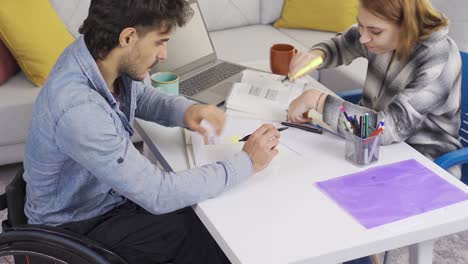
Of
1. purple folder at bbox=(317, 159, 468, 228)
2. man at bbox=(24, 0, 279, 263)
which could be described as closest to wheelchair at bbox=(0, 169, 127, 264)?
man at bbox=(24, 0, 279, 263)

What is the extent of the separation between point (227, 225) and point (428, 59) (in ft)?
2.39

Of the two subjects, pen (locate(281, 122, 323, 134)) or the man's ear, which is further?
pen (locate(281, 122, 323, 134))

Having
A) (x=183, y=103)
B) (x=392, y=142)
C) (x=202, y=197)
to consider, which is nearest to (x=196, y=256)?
(x=202, y=197)

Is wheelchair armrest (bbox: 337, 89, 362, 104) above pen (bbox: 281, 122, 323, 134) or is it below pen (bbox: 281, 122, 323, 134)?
below

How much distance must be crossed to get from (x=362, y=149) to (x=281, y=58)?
0.64 meters

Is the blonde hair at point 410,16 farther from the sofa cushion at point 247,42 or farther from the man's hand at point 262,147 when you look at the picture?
the sofa cushion at point 247,42

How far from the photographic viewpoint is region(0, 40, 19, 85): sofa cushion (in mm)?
2570

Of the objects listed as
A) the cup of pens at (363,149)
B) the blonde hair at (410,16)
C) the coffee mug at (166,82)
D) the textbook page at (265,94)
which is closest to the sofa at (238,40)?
the textbook page at (265,94)

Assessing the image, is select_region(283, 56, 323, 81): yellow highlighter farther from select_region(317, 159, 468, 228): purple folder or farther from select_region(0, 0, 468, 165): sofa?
select_region(317, 159, 468, 228): purple folder

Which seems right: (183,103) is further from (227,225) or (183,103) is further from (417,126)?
(417,126)

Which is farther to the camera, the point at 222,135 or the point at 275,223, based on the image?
the point at 222,135

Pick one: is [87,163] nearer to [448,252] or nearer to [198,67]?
[198,67]

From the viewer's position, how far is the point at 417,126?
152 centimetres

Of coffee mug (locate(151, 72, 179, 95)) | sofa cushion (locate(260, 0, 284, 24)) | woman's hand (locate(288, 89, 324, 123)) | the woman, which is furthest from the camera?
sofa cushion (locate(260, 0, 284, 24))
